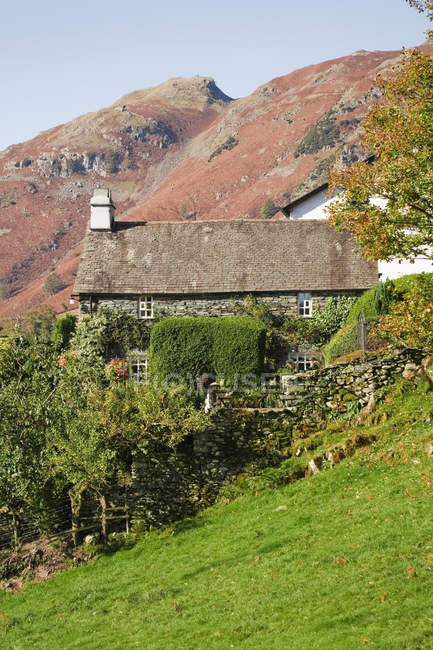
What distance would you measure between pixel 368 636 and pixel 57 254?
198 meters

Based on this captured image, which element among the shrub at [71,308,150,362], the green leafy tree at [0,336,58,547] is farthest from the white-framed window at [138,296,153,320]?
the green leafy tree at [0,336,58,547]

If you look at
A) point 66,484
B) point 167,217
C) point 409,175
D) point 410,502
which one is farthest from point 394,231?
point 167,217

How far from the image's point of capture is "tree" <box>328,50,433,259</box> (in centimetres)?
1472

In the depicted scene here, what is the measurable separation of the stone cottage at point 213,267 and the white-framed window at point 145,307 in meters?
0.05

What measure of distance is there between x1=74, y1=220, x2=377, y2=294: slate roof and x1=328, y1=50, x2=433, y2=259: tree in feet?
51.5

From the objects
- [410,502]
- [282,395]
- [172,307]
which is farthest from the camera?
[172,307]

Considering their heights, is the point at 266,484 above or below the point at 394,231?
below

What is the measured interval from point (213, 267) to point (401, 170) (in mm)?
18327

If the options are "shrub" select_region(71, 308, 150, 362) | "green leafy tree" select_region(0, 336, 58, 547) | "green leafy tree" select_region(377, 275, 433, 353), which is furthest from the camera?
"shrub" select_region(71, 308, 150, 362)

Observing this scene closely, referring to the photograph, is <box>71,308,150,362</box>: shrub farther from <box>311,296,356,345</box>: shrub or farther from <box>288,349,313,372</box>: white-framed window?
<box>311,296,356,345</box>: shrub

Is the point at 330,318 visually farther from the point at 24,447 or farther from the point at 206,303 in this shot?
the point at 24,447

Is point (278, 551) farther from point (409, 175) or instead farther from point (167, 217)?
point (167, 217)

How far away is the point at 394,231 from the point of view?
1532 centimetres

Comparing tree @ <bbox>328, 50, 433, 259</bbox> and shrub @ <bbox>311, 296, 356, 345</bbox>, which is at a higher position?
tree @ <bbox>328, 50, 433, 259</bbox>
